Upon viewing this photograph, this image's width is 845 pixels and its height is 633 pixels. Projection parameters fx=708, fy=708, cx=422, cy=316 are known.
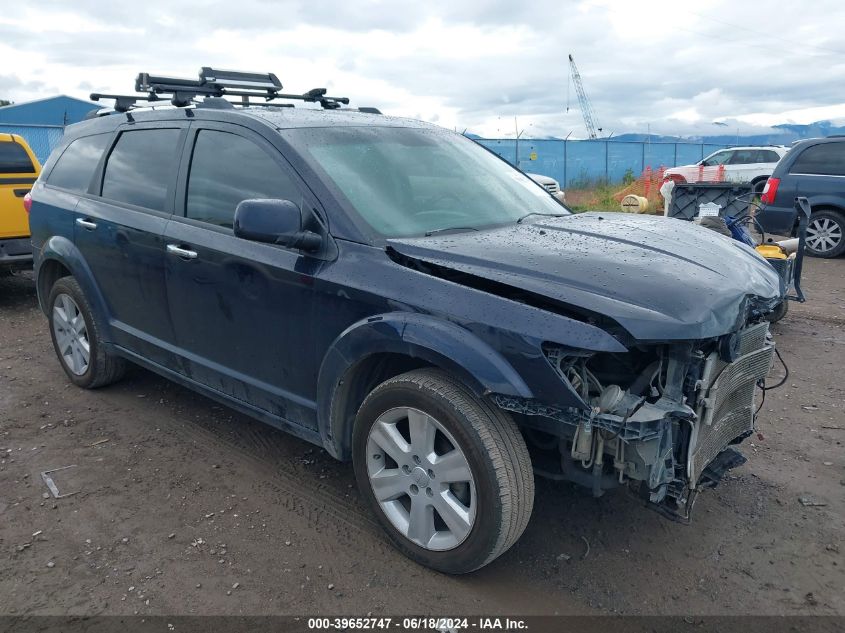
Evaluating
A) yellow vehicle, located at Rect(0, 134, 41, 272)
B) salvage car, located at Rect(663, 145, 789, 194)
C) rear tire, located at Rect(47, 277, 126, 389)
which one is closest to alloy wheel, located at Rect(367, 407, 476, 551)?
rear tire, located at Rect(47, 277, 126, 389)

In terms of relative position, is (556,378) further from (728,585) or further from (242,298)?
(242,298)

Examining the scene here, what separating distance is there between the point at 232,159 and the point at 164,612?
2.13m

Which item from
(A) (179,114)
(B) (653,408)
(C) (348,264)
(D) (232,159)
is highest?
(A) (179,114)

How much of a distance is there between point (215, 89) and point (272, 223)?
7.54ft

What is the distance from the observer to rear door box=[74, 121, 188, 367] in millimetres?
3957

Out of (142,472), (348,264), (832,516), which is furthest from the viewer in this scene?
(142,472)

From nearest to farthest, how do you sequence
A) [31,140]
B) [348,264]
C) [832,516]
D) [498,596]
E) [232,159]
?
[498,596] < [348,264] < [832,516] < [232,159] < [31,140]

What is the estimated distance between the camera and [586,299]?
251cm

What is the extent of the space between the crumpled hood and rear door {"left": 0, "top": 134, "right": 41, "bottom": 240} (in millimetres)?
6378

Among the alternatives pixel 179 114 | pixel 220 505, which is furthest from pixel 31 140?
pixel 220 505

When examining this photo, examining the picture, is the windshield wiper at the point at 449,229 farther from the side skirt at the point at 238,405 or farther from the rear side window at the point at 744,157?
the rear side window at the point at 744,157

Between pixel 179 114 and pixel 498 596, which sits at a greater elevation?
pixel 179 114

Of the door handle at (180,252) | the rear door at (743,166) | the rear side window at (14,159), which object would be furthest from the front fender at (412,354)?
the rear door at (743,166)

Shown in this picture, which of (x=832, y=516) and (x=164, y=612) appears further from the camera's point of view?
(x=832, y=516)
